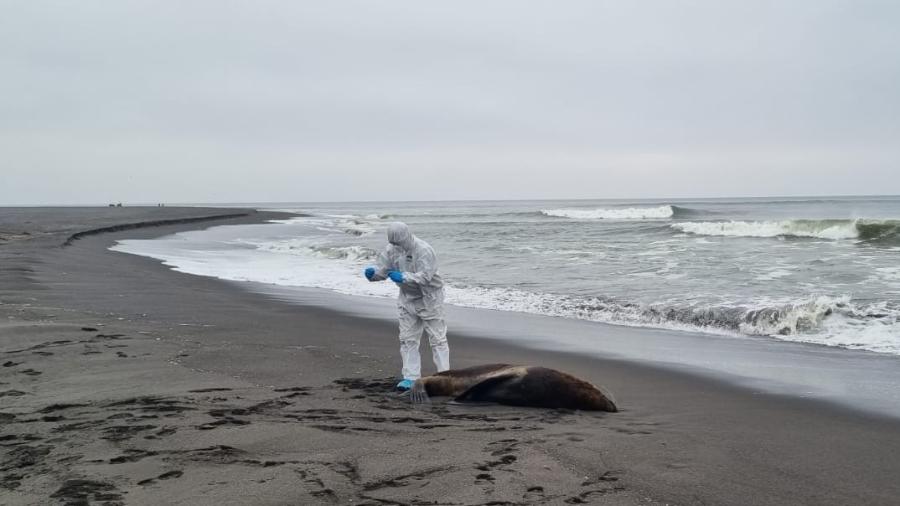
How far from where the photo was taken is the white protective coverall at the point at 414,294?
6.61 meters

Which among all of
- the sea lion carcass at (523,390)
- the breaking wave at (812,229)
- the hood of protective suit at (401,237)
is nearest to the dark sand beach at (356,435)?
the sea lion carcass at (523,390)

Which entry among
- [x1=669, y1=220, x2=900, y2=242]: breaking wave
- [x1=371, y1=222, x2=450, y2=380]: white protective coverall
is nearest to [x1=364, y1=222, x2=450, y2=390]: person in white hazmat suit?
[x1=371, y1=222, x2=450, y2=380]: white protective coverall

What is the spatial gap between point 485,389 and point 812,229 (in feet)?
99.8

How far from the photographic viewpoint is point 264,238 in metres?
33.3

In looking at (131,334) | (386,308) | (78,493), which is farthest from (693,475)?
(386,308)

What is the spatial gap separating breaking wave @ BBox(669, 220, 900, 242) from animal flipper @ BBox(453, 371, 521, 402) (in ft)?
75.5

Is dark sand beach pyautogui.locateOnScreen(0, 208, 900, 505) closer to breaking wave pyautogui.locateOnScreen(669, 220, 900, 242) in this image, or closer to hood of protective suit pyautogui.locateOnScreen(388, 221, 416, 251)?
hood of protective suit pyautogui.locateOnScreen(388, 221, 416, 251)

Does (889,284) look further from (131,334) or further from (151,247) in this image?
(151,247)

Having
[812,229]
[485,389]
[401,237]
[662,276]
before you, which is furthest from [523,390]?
[812,229]

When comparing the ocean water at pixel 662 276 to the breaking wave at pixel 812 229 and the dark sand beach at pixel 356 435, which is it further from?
the dark sand beach at pixel 356 435

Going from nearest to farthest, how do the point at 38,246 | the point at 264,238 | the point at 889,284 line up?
1. the point at 889,284
2. the point at 38,246
3. the point at 264,238

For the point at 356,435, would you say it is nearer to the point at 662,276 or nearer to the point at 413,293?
the point at 413,293

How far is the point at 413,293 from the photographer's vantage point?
682cm

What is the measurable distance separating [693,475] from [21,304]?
946cm
